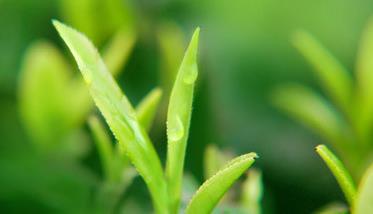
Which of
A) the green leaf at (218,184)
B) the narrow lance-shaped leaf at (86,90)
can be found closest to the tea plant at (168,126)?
the green leaf at (218,184)

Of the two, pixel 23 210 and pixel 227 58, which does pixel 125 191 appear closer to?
pixel 23 210

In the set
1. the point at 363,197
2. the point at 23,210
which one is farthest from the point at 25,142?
the point at 363,197

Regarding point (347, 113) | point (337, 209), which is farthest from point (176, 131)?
point (347, 113)

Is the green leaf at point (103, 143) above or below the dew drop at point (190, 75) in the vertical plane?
below

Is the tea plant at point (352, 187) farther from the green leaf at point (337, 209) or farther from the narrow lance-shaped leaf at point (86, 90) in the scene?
the narrow lance-shaped leaf at point (86, 90)

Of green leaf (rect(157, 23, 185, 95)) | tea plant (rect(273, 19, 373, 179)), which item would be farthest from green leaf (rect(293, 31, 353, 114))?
green leaf (rect(157, 23, 185, 95))

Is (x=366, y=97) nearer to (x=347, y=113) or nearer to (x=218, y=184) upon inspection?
(x=347, y=113)

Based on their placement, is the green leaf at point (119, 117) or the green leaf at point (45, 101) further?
the green leaf at point (45, 101)
